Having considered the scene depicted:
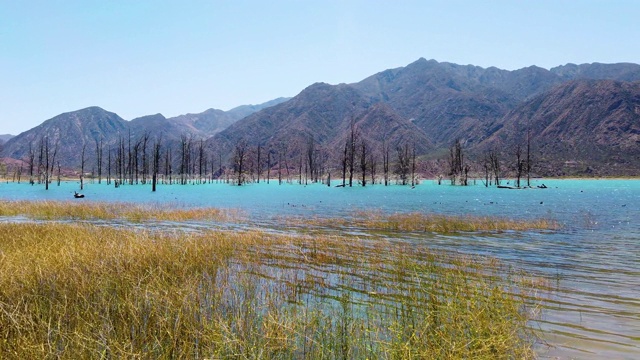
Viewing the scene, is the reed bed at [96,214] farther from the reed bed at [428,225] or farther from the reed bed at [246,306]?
the reed bed at [246,306]

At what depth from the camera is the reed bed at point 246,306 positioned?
20.6 ft

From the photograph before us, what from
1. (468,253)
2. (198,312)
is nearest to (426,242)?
(468,253)

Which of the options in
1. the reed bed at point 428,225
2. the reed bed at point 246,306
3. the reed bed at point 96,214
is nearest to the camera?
the reed bed at point 246,306

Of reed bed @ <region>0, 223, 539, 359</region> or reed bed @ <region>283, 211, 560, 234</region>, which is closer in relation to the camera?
reed bed @ <region>0, 223, 539, 359</region>

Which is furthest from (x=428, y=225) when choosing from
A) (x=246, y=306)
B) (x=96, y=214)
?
(x=96, y=214)

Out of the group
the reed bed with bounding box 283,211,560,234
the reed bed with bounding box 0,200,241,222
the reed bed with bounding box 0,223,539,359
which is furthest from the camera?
the reed bed with bounding box 0,200,241,222

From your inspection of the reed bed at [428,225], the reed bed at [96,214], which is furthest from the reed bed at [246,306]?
the reed bed at [96,214]

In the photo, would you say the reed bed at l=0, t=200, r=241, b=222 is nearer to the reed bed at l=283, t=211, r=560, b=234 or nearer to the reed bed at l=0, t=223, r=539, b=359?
the reed bed at l=283, t=211, r=560, b=234

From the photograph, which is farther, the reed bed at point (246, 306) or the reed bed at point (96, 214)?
the reed bed at point (96, 214)

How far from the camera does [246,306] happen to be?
8328mm

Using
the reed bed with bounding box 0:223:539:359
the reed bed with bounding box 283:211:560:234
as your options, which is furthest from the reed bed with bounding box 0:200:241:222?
the reed bed with bounding box 0:223:539:359

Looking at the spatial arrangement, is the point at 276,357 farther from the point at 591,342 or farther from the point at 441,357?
the point at 591,342

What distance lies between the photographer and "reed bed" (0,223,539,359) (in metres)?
6.29

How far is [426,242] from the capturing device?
21.1 metres
